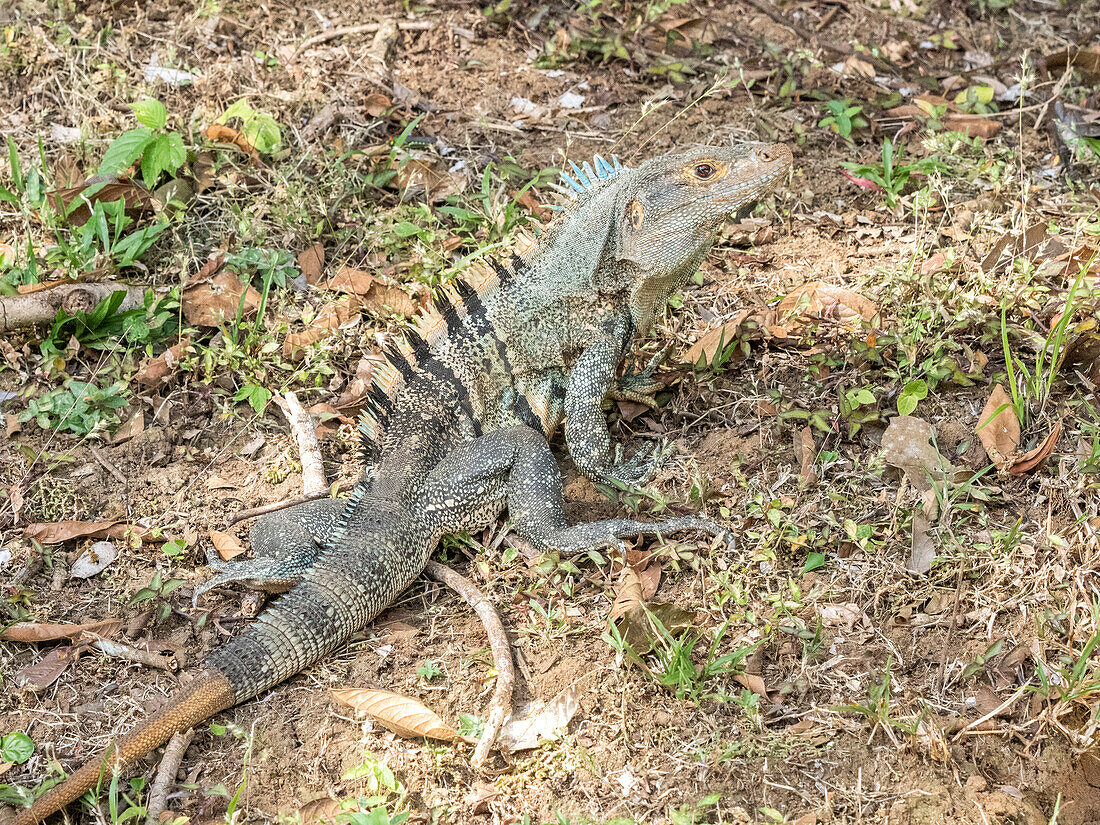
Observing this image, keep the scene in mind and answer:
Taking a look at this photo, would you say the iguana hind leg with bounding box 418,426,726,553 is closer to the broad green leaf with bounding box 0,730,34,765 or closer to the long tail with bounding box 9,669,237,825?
the long tail with bounding box 9,669,237,825

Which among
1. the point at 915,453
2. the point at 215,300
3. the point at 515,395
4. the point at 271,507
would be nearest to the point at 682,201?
the point at 515,395

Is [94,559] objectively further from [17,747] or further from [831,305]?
[831,305]

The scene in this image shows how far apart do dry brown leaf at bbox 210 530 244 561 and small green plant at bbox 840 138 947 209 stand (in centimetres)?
419

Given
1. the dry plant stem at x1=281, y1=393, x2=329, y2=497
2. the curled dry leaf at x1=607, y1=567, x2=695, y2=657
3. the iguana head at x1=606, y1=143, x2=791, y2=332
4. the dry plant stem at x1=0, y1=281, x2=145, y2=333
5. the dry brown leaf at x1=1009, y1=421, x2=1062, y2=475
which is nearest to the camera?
the curled dry leaf at x1=607, y1=567, x2=695, y2=657

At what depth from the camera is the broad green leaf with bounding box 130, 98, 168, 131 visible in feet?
17.8

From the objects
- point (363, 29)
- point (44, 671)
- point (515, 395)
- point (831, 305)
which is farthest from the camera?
point (363, 29)

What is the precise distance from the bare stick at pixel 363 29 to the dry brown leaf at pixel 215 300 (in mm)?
2358

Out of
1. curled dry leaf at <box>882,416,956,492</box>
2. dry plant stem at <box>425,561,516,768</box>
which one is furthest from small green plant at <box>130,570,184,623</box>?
curled dry leaf at <box>882,416,956,492</box>

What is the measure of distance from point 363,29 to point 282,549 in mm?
4467

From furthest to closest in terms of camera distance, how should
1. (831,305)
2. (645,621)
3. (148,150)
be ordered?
(148,150) < (831,305) < (645,621)

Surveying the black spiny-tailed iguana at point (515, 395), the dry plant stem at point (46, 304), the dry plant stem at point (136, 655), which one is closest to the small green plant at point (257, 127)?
the dry plant stem at point (46, 304)

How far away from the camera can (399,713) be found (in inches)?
132

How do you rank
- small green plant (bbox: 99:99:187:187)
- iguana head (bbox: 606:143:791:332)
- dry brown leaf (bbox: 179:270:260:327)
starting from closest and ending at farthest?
iguana head (bbox: 606:143:791:332) → dry brown leaf (bbox: 179:270:260:327) → small green plant (bbox: 99:99:187:187)

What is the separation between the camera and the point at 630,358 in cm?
482
